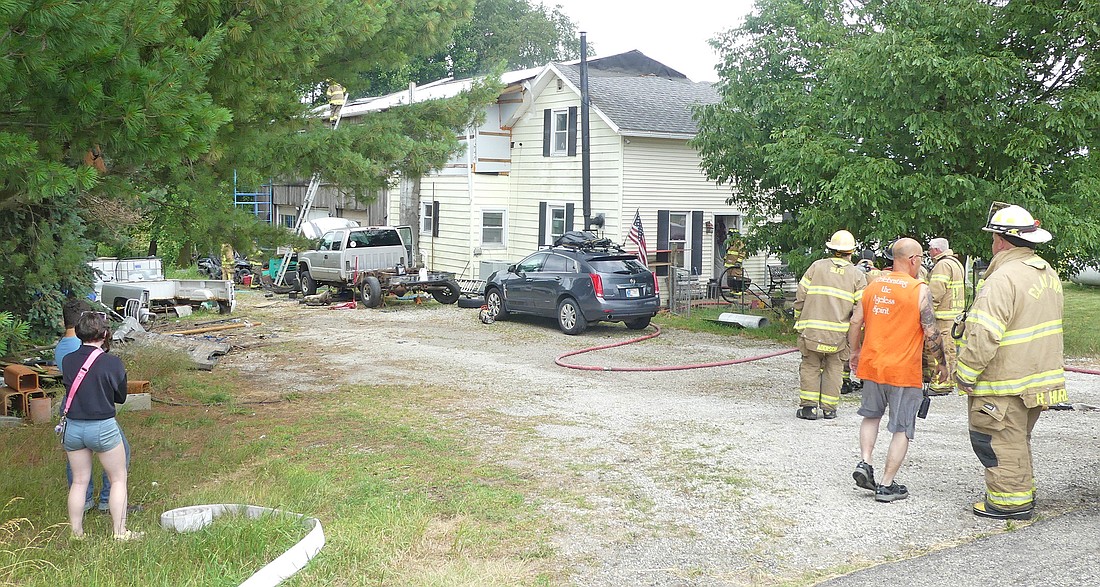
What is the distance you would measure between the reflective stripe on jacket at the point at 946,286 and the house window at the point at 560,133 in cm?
1440

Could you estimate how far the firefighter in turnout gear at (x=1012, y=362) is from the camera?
6082mm

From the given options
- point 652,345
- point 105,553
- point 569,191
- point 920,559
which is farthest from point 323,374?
point 569,191

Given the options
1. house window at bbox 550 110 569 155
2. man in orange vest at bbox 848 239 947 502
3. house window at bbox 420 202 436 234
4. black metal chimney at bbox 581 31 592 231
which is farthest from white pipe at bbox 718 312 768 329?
house window at bbox 420 202 436 234

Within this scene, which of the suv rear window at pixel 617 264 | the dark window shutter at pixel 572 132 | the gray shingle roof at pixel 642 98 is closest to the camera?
the suv rear window at pixel 617 264

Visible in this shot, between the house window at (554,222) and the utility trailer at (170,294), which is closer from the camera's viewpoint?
the utility trailer at (170,294)

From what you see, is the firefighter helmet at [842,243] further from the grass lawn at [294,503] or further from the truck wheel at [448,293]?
the truck wheel at [448,293]

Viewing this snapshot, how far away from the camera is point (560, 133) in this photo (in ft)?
77.2

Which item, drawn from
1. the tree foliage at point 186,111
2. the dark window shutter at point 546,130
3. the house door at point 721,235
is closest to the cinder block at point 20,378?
the tree foliage at point 186,111

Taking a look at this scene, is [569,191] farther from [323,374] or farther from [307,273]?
[323,374]

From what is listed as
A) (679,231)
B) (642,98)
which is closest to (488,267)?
(679,231)

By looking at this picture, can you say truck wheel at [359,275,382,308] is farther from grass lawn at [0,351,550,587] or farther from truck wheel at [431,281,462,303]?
grass lawn at [0,351,550,587]

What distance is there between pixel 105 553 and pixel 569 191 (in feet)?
60.6

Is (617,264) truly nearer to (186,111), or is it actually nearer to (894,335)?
(894,335)

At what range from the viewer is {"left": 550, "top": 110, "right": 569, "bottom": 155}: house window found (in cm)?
2331
